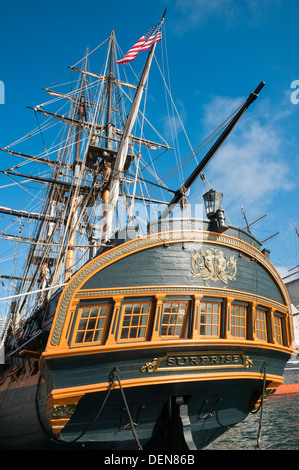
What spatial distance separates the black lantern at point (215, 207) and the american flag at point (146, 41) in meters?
6.93

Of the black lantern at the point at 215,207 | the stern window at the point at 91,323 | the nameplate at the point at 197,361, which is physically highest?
the black lantern at the point at 215,207

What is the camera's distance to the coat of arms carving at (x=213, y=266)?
7715 millimetres

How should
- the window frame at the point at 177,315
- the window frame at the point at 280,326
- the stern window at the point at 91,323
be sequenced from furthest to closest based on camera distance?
the window frame at the point at 280,326 < the window frame at the point at 177,315 < the stern window at the point at 91,323

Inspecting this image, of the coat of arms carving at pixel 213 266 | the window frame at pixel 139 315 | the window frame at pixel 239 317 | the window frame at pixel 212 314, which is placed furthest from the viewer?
the window frame at pixel 239 317

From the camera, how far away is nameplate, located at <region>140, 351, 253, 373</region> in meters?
6.95

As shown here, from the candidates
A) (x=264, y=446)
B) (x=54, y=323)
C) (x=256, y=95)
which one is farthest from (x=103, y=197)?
(x=264, y=446)

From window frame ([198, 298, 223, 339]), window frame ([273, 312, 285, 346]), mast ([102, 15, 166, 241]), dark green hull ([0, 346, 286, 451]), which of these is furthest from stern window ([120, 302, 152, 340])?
mast ([102, 15, 166, 241])

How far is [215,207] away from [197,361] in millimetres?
3765

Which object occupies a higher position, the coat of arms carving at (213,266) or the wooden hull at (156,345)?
the coat of arms carving at (213,266)

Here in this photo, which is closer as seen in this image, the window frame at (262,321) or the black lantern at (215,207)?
the black lantern at (215,207)

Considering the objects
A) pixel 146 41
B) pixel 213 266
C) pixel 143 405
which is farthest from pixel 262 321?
pixel 146 41
